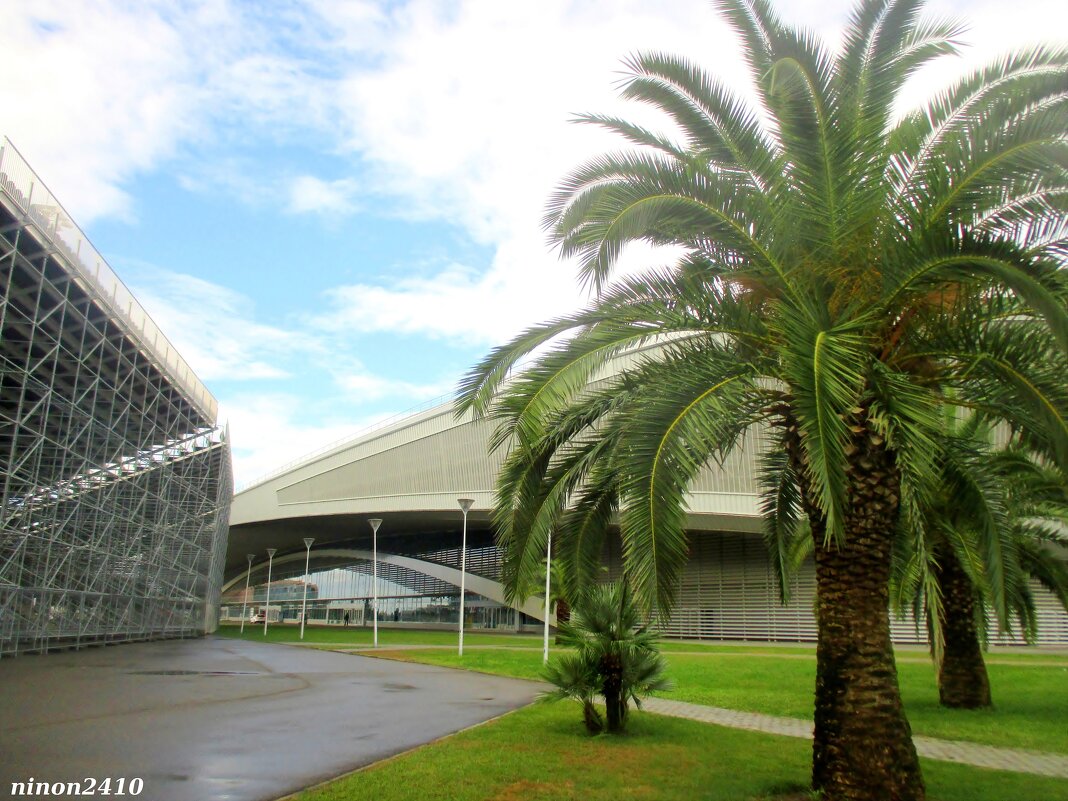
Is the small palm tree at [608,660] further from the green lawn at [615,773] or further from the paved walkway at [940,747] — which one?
the paved walkway at [940,747]

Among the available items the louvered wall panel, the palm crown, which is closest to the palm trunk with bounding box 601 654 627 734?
the palm crown

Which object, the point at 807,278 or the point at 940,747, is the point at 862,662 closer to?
the point at 807,278

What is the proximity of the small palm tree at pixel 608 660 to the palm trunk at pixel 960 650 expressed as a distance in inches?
194

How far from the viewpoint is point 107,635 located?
2600cm

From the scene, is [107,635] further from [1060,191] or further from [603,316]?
[1060,191]

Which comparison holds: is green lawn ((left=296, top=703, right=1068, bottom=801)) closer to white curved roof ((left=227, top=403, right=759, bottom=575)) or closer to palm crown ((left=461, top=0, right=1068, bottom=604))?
palm crown ((left=461, top=0, right=1068, bottom=604))

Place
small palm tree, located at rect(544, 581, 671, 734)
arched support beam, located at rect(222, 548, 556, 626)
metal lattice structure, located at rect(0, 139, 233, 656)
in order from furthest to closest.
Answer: arched support beam, located at rect(222, 548, 556, 626), metal lattice structure, located at rect(0, 139, 233, 656), small palm tree, located at rect(544, 581, 671, 734)

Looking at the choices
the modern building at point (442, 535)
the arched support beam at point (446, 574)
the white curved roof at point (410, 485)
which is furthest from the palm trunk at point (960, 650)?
the arched support beam at point (446, 574)

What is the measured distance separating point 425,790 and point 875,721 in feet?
11.1

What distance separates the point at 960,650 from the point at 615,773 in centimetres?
692

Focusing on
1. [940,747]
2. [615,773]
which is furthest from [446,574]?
[615,773]

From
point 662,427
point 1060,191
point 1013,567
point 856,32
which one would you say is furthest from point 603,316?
point 1013,567

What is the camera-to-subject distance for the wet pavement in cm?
671

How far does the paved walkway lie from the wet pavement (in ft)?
9.03
